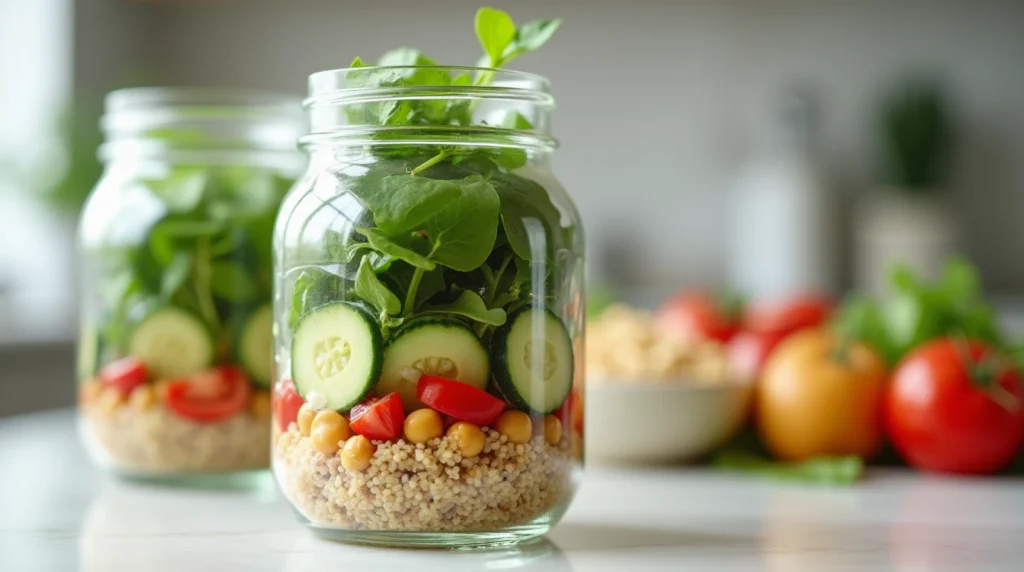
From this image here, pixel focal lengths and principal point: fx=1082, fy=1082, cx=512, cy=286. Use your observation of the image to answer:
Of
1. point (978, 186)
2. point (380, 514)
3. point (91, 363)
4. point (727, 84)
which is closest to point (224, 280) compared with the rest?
point (91, 363)

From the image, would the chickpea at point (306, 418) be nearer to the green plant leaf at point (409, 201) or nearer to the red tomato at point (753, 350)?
the green plant leaf at point (409, 201)

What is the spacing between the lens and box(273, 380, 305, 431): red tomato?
653 millimetres

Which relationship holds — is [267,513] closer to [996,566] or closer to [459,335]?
[459,335]

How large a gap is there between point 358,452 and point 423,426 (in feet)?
0.13

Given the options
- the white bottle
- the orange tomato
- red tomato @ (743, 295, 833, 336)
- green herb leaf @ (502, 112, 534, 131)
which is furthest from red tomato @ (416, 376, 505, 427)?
the white bottle

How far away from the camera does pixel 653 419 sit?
1.03 meters

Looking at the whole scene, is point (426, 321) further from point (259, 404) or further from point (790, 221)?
point (790, 221)

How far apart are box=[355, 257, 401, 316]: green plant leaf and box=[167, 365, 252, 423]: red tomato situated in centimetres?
27

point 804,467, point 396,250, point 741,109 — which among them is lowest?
point 804,467

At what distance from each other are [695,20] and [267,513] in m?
2.60

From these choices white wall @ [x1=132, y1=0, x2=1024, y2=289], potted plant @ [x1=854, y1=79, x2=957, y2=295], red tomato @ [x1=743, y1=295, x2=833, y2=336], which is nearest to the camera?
red tomato @ [x1=743, y1=295, x2=833, y2=336]

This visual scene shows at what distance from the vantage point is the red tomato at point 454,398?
1.96 ft

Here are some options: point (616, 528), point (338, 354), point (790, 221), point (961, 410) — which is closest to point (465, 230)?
point (338, 354)

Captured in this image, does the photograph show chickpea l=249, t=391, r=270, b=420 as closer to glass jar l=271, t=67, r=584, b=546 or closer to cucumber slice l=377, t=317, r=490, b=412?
glass jar l=271, t=67, r=584, b=546
